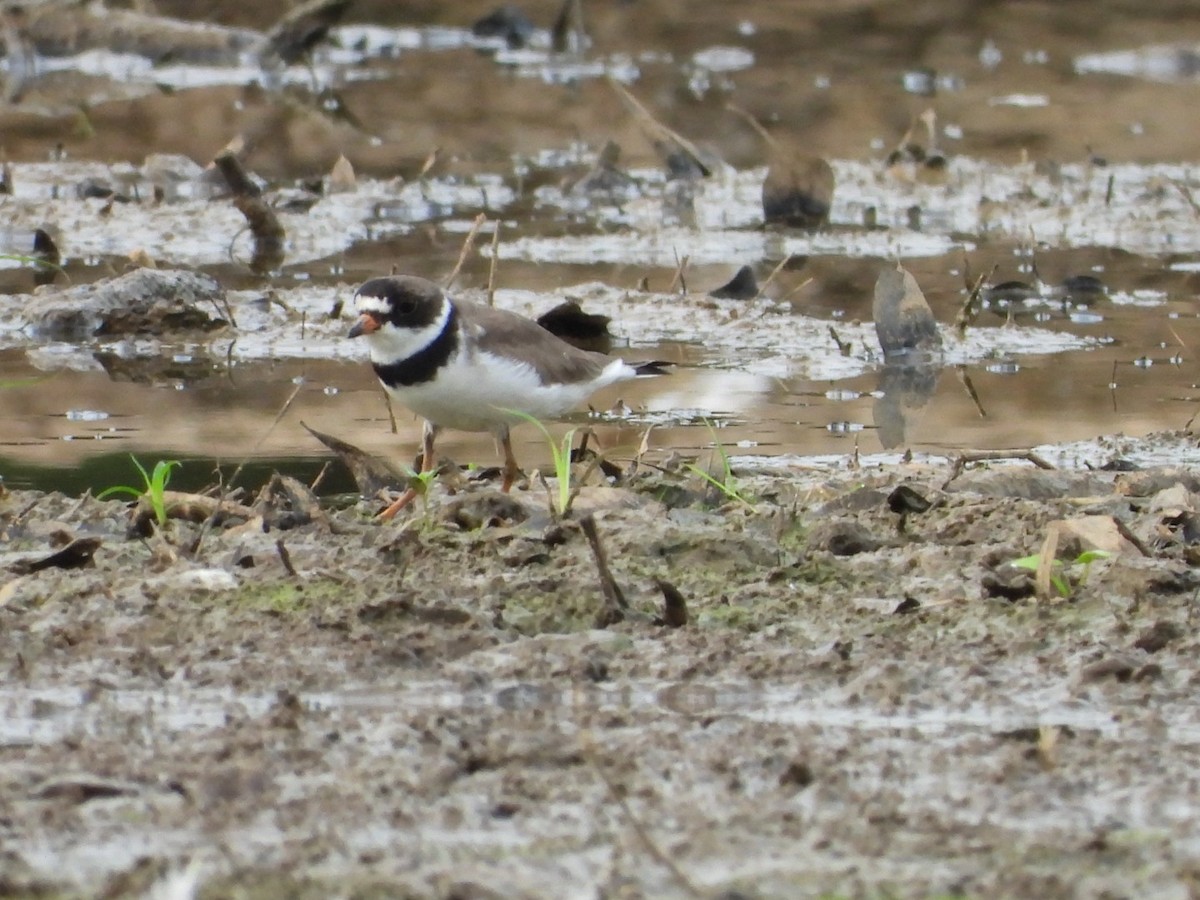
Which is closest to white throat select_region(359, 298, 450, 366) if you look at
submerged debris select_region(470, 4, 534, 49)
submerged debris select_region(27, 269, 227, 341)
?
submerged debris select_region(27, 269, 227, 341)

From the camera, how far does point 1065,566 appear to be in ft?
15.1

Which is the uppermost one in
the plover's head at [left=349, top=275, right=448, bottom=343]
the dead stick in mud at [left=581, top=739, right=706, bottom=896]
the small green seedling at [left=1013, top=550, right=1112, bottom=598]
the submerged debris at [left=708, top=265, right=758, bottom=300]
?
the plover's head at [left=349, top=275, right=448, bottom=343]

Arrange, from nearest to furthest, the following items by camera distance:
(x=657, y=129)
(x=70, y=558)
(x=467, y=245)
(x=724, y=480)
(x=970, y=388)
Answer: (x=70, y=558)
(x=724, y=480)
(x=467, y=245)
(x=970, y=388)
(x=657, y=129)

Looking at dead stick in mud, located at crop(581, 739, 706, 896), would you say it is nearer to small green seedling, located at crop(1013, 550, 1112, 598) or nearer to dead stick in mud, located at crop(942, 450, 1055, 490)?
small green seedling, located at crop(1013, 550, 1112, 598)

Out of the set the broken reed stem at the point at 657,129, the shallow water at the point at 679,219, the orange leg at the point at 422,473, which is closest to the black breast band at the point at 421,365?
the orange leg at the point at 422,473

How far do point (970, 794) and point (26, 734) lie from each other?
4.96 ft

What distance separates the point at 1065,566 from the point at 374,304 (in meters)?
1.96

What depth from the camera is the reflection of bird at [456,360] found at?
5.54 metres

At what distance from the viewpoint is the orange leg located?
519 cm

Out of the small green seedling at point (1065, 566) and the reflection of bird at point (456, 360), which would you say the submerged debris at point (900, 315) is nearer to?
the reflection of bird at point (456, 360)

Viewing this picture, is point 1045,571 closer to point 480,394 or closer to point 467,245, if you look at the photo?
point 480,394

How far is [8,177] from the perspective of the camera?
11445 mm

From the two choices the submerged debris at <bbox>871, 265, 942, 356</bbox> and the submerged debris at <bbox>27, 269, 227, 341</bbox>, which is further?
the submerged debris at <bbox>27, 269, 227, 341</bbox>

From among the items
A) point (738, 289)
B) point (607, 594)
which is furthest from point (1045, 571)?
point (738, 289)
